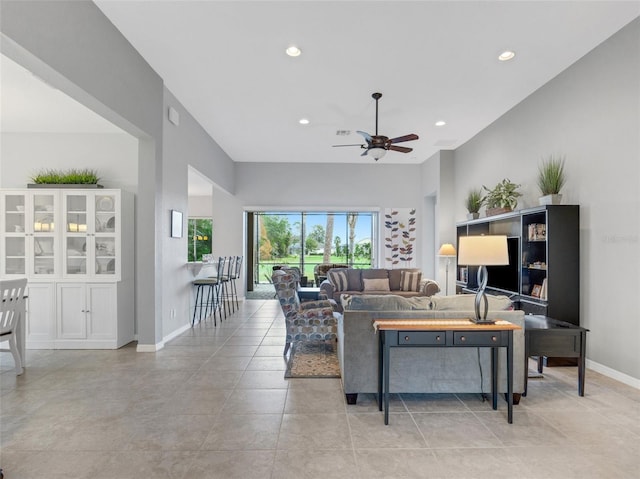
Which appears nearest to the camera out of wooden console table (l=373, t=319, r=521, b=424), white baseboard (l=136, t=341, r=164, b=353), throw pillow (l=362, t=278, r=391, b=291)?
wooden console table (l=373, t=319, r=521, b=424)

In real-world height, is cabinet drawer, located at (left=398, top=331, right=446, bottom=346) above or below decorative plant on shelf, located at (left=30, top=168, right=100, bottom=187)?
below

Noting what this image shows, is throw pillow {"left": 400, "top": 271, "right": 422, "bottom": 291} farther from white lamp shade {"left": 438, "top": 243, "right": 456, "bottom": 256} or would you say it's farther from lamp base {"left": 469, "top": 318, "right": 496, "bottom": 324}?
lamp base {"left": 469, "top": 318, "right": 496, "bottom": 324}

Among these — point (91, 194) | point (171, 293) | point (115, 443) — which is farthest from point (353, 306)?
point (91, 194)

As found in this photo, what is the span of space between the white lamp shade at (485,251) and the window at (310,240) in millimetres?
6470

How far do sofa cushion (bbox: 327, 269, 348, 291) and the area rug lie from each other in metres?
1.92

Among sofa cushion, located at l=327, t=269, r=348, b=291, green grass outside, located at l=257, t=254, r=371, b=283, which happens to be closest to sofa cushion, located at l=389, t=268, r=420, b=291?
sofa cushion, located at l=327, t=269, r=348, b=291

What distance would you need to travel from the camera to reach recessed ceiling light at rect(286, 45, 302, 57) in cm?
372

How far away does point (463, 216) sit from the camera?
718 cm

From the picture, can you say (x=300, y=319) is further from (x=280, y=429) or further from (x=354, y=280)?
(x=354, y=280)

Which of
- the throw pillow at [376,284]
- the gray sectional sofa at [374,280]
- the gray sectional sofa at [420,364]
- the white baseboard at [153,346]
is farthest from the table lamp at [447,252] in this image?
the white baseboard at [153,346]

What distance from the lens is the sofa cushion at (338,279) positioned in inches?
258

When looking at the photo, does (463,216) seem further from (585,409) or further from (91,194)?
(91,194)

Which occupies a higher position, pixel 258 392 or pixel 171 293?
pixel 171 293

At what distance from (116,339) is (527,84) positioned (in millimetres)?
6314
